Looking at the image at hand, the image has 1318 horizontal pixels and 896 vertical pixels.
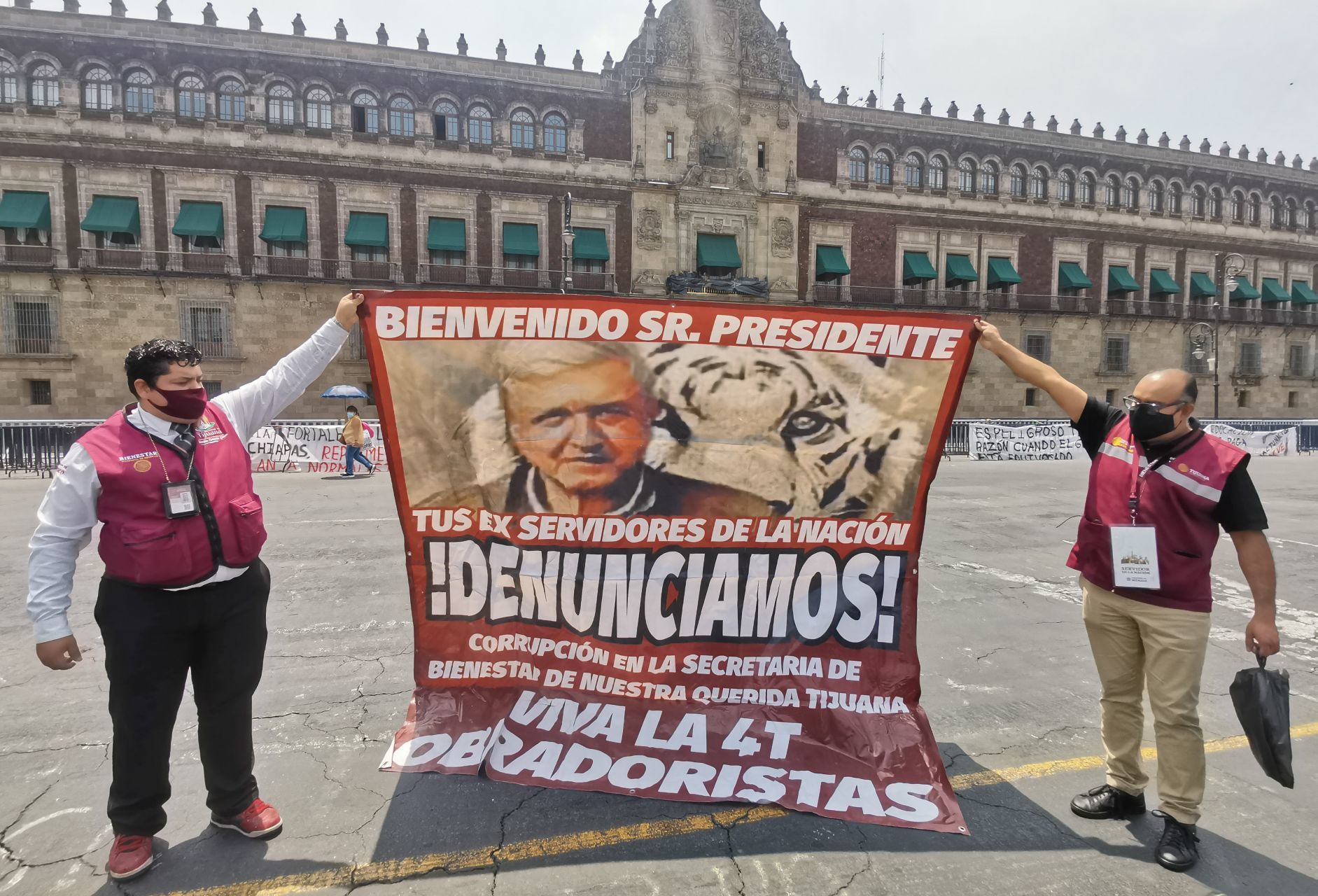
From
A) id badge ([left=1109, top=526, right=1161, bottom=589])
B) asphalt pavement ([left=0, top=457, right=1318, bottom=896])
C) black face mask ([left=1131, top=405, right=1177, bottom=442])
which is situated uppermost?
black face mask ([left=1131, top=405, right=1177, bottom=442])

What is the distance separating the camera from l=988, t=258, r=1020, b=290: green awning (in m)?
33.6

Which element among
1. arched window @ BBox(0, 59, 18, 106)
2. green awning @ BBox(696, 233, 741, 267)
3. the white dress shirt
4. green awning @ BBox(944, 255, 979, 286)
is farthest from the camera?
green awning @ BBox(944, 255, 979, 286)

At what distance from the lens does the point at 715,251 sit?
30141mm

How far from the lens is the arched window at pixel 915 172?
3344 cm

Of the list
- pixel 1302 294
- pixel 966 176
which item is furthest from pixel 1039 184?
pixel 1302 294

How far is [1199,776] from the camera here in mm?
2707

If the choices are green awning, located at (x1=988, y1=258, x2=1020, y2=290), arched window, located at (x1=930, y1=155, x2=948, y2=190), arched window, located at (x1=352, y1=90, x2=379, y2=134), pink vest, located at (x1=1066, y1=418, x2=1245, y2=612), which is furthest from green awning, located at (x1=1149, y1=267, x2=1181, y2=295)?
pink vest, located at (x1=1066, y1=418, x2=1245, y2=612)

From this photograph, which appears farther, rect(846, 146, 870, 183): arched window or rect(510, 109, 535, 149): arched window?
rect(846, 146, 870, 183): arched window

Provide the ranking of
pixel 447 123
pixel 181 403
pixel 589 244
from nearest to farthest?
pixel 181 403, pixel 447 123, pixel 589 244

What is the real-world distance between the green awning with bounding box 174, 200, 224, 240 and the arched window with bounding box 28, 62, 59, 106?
568 cm

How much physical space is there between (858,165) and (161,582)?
1398 inches

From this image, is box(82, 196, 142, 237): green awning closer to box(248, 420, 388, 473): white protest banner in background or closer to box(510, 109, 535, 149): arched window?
box(248, 420, 388, 473): white protest banner in background

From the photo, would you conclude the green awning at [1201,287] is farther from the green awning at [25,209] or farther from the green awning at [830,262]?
the green awning at [25,209]

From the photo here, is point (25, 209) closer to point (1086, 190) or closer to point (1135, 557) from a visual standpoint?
point (1135, 557)
